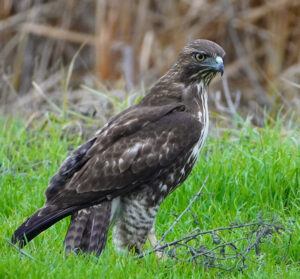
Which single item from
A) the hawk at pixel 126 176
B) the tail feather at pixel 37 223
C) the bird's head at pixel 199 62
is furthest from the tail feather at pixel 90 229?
the bird's head at pixel 199 62

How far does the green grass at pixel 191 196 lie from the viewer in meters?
4.28

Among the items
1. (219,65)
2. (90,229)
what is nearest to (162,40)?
(219,65)

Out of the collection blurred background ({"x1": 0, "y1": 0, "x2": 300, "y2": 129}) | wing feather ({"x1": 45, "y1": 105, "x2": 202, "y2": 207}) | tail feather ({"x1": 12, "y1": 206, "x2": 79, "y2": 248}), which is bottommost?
blurred background ({"x1": 0, "y1": 0, "x2": 300, "y2": 129})

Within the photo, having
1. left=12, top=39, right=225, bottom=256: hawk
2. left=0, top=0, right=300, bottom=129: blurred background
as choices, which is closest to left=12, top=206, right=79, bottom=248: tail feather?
left=12, top=39, right=225, bottom=256: hawk

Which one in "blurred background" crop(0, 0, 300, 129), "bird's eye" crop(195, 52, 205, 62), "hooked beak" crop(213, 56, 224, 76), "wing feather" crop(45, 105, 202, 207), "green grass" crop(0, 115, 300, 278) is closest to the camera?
"green grass" crop(0, 115, 300, 278)

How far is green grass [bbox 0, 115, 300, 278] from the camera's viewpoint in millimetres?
4281

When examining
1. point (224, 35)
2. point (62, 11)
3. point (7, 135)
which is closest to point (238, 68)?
point (224, 35)

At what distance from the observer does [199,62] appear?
17.1 feet

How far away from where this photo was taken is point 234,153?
6.15 m

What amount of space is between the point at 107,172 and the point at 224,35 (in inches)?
251

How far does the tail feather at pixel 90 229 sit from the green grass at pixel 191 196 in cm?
9

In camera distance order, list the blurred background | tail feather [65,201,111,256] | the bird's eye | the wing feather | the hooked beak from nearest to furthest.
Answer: tail feather [65,201,111,256]
the wing feather
the hooked beak
the bird's eye
the blurred background

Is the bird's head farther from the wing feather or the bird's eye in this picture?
the wing feather

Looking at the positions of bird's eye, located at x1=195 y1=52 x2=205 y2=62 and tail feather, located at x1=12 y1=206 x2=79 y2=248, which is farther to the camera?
bird's eye, located at x1=195 y1=52 x2=205 y2=62
